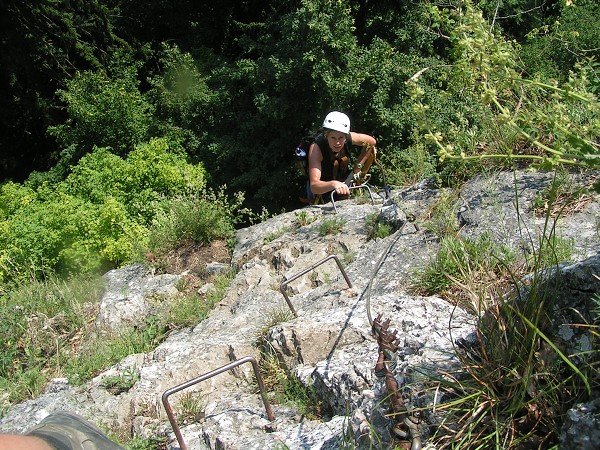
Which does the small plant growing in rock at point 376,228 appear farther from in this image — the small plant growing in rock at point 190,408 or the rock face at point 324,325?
the small plant growing in rock at point 190,408

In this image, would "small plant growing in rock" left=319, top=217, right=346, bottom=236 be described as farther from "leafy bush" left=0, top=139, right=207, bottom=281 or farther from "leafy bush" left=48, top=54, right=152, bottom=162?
"leafy bush" left=48, top=54, right=152, bottom=162

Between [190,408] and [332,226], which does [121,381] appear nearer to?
[190,408]

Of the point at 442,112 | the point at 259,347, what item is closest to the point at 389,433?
the point at 259,347

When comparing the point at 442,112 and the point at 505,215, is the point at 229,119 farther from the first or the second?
the point at 505,215

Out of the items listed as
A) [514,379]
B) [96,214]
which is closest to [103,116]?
[96,214]

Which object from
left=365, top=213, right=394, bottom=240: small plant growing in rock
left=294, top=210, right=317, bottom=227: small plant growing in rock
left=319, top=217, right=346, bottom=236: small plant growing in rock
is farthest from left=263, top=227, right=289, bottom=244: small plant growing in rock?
left=365, top=213, right=394, bottom=240: small plant growing in rock

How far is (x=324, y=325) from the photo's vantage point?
12.9 feet

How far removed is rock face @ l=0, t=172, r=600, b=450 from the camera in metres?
2.86

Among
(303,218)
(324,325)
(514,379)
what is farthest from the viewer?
(303,218)

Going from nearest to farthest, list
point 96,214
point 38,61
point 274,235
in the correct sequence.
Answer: point 274,235
point 96,214
point 38,61

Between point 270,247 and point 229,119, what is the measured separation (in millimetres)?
4959

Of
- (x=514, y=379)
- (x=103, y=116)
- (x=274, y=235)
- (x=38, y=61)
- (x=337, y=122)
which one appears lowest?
(x=274, y=235)

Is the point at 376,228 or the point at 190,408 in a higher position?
the point at 376,228

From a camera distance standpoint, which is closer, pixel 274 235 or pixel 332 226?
pixel 332 226
